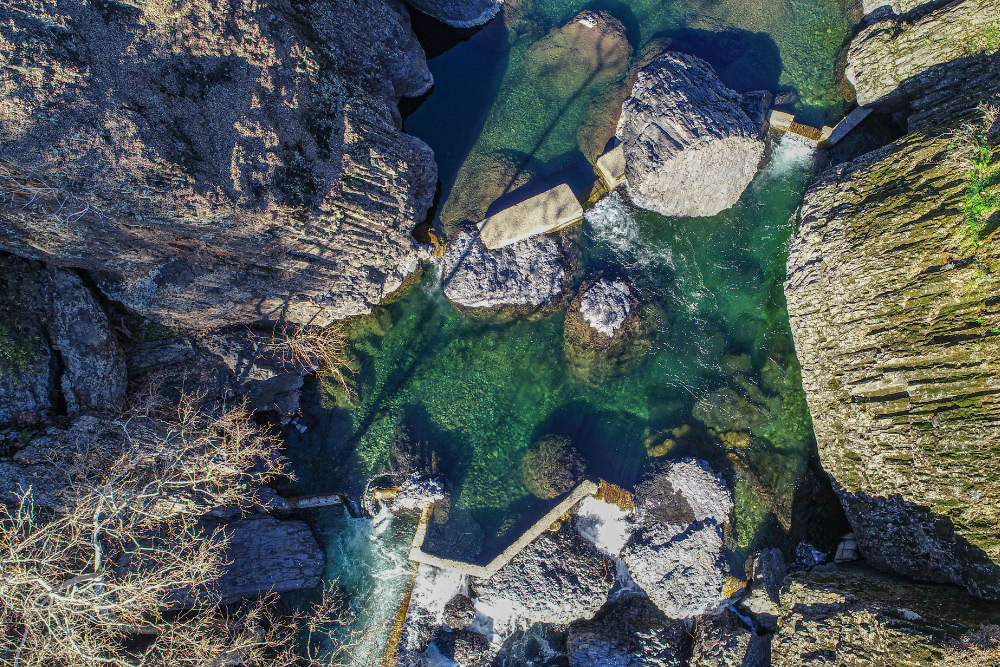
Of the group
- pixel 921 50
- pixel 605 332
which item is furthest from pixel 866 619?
pixel 921 50

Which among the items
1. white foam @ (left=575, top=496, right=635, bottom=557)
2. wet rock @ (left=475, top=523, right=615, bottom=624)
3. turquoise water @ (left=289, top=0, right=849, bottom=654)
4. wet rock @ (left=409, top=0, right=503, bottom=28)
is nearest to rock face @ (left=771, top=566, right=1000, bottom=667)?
turquoise water @ (left=289, top=0, right=849, bottom=654)

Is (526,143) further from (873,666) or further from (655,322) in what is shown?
(873,666)

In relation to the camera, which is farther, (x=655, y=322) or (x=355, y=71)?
(x=655, y=322)

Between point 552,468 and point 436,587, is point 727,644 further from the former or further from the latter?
Result: point 436,587

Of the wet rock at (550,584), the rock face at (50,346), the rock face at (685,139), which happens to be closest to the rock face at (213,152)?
the rock face at (50,346)

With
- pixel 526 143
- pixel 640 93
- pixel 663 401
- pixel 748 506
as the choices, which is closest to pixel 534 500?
pixel 663 401
